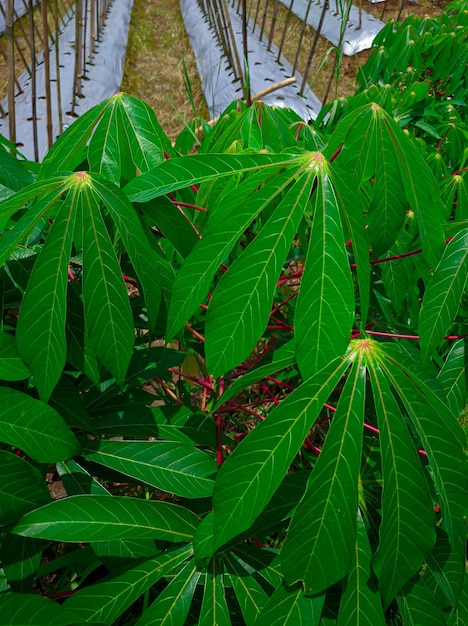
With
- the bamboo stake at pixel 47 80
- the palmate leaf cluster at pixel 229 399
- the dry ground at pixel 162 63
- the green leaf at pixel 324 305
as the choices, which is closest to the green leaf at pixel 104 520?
the palmate leaf cluster at pixel 229 399

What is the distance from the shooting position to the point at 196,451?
58 centimetres

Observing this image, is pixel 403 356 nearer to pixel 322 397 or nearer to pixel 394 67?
pixel 322 397

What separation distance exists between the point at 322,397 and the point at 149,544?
25 centimetres

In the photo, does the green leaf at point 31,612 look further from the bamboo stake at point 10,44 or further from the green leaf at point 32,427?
the bamboo stake at point 10,44

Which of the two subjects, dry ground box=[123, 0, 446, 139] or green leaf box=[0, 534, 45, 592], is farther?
dry ground box=[123, 0, 446, 139]

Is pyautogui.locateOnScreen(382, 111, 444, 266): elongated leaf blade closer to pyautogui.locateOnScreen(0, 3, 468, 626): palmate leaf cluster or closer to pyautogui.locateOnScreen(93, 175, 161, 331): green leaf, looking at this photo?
pyautogui.locateOnScreen(0, 3, 468, 626): palmate leaf cluster

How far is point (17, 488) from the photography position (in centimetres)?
48

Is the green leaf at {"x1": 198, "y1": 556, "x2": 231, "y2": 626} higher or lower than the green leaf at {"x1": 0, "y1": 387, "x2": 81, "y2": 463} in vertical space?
lower

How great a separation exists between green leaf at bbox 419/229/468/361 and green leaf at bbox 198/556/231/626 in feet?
1.07

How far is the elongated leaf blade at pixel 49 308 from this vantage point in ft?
1.63

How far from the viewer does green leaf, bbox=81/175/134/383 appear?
50 centimetres

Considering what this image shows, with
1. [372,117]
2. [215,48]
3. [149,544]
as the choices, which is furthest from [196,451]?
[215,48]

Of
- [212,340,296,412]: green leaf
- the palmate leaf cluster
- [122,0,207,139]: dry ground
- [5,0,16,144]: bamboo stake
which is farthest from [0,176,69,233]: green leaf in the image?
[122,0,207,139]: dry ground

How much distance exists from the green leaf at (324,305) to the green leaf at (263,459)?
0.06 ft
